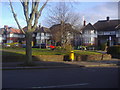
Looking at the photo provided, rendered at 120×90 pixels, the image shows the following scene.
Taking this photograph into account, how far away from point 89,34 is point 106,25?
21.3 feet

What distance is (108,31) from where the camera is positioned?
190ft

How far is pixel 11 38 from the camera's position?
8131 centimetres

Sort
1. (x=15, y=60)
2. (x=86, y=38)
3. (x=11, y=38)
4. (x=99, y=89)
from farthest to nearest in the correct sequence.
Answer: (x=11, y=38) → (x=86, y=38) → (x=15, y=60) → (x=99, y=89)

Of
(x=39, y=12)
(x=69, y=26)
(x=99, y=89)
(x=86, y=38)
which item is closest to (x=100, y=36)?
(x=86, y=38)

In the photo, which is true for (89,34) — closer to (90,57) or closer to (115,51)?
(115,51)

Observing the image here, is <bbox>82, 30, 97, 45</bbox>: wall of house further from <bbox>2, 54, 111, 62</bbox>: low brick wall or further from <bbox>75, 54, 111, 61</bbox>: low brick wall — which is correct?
<bbox>2, 54, 111, 62</bbox>: low brick wall

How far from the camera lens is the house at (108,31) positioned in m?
55.5

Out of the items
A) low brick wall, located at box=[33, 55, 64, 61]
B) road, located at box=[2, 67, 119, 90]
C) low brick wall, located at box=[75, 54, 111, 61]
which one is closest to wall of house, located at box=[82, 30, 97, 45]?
low brick wall, located at box=[75, 54, 111, 61]

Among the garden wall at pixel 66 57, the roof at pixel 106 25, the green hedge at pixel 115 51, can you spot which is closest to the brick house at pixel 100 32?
the roof at pixel 106 25

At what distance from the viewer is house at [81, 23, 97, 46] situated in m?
58.6

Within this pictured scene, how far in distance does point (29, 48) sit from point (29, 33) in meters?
1.28

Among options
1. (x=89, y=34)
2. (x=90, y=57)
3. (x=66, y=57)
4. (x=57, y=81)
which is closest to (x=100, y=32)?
(x=89, y=34)

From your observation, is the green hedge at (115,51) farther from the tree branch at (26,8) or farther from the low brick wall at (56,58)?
the tree branch at (26,8)

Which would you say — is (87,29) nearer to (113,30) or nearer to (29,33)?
(113,30)
